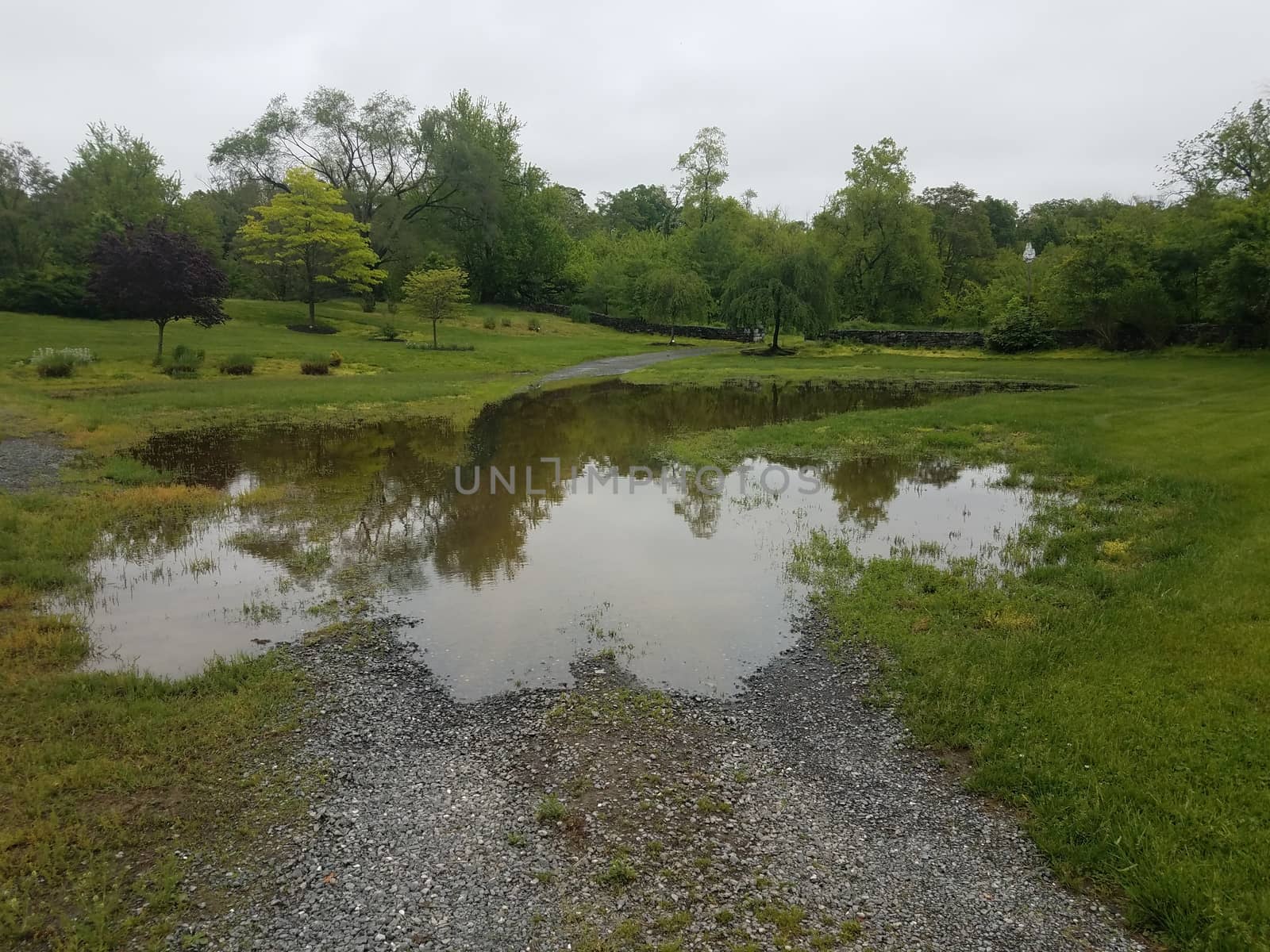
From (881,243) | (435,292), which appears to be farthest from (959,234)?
(435,292)

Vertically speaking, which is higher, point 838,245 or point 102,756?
point 838,245

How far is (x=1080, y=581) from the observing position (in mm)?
9742

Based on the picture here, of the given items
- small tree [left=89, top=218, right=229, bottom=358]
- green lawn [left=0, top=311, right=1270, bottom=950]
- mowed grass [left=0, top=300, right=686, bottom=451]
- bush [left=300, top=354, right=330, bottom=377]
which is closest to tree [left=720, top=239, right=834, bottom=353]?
mowed grass [left=0, top=300, right=686, bottom=451]

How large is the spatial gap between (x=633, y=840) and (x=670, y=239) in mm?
66058

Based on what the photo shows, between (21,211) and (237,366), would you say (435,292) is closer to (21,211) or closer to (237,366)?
(237,366)

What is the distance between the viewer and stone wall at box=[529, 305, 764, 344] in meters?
55.6

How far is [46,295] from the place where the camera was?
1558 inches

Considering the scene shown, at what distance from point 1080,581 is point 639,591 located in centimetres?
599

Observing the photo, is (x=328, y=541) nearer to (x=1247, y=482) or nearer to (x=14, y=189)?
(x=1247, y=482)

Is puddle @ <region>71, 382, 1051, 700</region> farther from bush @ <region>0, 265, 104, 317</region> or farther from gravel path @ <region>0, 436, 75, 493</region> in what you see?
bush @ <region>0, 265, 104, 317</region>

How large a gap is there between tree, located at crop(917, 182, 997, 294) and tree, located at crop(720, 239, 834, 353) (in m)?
28.0

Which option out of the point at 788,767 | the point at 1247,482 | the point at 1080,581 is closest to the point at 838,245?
the point at 1247,482

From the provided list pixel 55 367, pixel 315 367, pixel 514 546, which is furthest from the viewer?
pixel 315 367

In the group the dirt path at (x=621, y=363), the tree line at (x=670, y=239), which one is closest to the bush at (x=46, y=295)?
the tree line at (x=670, y=239)
